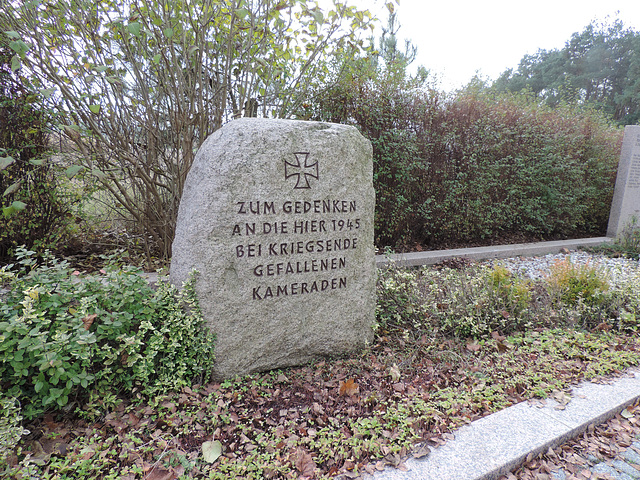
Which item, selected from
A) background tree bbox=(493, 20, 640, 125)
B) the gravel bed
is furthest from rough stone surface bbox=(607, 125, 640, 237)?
background tree bbox=(493, 20, 640, 125)

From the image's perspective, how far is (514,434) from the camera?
1.86 meters

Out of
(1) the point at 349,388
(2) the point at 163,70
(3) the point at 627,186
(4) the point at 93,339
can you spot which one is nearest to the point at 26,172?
(2) the point at 163,70

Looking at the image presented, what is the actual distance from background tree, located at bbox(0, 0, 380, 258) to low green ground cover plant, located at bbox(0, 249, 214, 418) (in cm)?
150

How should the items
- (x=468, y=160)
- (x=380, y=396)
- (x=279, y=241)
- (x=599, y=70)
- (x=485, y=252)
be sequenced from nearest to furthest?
(x=380, y=396) < (x=279, y=241) < (x=485, y=252) < (x=468, y=160) < (x=599, y=70)

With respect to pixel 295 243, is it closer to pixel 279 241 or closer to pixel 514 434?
pixel 279 241

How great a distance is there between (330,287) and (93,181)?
2.97 metres

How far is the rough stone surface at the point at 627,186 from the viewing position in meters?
7.45

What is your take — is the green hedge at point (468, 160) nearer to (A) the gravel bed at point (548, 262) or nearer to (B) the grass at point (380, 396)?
(A) the gravel bed at point (548, 262)

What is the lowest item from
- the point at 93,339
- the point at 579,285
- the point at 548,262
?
the point at 548,262

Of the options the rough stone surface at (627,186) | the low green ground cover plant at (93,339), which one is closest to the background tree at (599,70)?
the rough stone surface at (627,186)

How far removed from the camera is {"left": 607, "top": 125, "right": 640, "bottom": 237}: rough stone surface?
24.5 ft

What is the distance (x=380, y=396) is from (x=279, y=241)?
3.84ft

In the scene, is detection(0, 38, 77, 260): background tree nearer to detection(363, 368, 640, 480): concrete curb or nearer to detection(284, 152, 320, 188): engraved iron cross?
detection(284, 152, 320, 188): engraved iron cross

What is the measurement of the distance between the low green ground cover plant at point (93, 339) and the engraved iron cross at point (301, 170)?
98 cm
